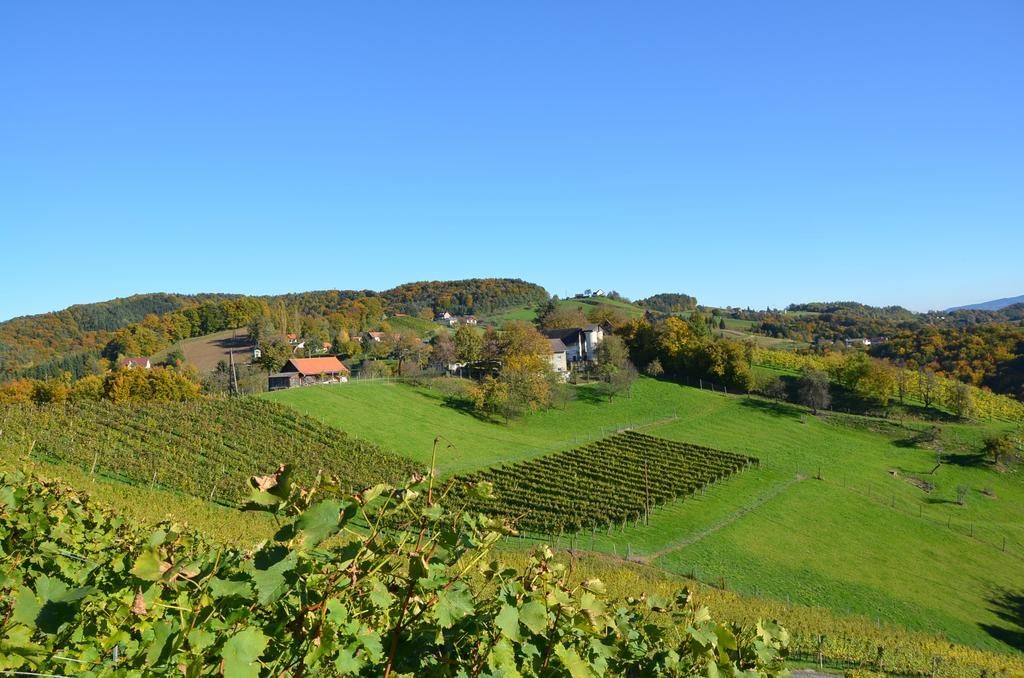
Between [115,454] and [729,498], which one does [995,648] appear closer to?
[729,498]

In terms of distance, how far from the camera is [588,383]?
66062 millimetres

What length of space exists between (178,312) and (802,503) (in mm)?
113938

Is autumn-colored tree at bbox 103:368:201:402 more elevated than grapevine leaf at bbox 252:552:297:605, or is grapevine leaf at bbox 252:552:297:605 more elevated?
grapevine leaf at bbox 252:552:297:605

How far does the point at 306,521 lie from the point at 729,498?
3869 cm

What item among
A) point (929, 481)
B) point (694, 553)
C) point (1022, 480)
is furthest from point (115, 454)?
point (1022, 480)

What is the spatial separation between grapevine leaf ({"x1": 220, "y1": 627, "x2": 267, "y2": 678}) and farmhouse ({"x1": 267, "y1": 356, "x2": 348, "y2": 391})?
209 feet

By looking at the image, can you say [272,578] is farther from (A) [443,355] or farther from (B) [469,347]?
(A) [443,355]

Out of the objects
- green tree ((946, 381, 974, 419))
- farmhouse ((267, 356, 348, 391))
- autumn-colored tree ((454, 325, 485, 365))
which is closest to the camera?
green tree ((946, 381, 974, 419))

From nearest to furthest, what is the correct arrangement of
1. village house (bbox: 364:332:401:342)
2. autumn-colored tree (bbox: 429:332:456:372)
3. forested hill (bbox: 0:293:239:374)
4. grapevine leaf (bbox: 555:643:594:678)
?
grapevine leaf (bbox: 555:643:594:678) < autumn-colored tree (bbox: 429:332:456:372) < village house (bbox: 364:332:401:342) < forested hill (bbox: 0:293:239:374)

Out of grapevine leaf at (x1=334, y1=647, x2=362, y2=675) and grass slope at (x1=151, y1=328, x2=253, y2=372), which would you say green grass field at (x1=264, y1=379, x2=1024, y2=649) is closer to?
grapevine leaf at (x1=334, y1=647, x2=362, y2=675)

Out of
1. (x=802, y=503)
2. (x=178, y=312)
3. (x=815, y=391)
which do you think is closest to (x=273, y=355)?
(x=802, y=503)

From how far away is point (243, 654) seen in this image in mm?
1182

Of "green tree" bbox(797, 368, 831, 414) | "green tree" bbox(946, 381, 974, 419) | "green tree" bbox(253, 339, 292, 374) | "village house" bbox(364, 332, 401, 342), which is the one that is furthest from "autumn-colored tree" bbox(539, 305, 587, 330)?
"green tree" bbox(946, 381, 974, 419)

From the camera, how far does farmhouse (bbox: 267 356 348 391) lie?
205 ft
